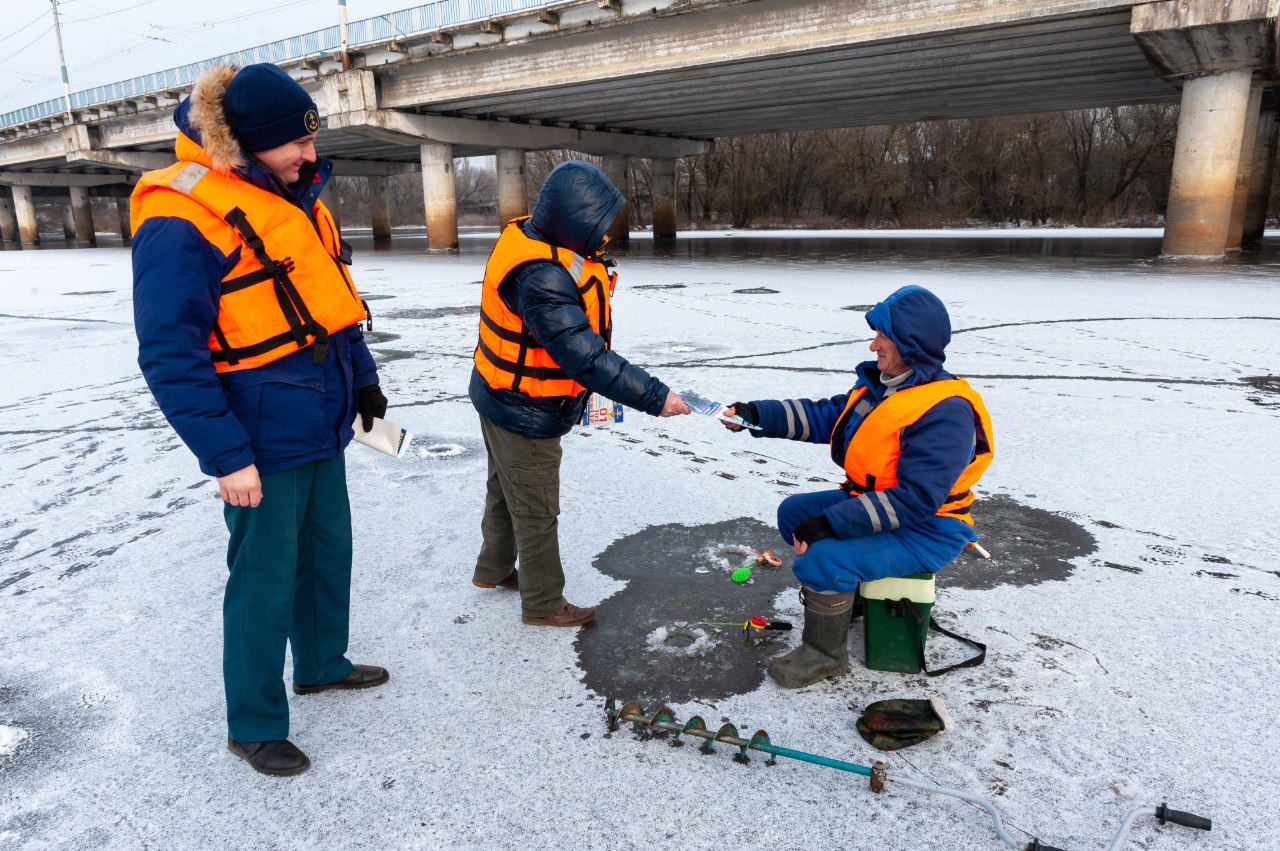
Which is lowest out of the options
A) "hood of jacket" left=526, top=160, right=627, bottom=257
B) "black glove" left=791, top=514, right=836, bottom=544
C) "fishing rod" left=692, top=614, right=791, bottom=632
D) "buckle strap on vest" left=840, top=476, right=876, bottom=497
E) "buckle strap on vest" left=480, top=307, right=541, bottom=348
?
"fishing rod" left=692, top=614, right=791, bottom=632

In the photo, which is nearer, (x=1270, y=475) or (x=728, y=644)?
(x=728, y=644)

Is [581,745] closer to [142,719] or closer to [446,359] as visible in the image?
[142,719]

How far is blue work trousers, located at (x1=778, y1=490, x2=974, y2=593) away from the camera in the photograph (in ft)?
8.09

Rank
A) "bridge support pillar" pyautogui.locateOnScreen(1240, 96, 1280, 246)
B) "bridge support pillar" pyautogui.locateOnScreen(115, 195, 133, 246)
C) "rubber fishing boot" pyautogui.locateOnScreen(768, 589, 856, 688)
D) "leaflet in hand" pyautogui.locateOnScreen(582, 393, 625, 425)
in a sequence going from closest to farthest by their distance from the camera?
"rubber fishing boot" pyautogui.locateOnScreen(768, 589, 856, 688), "leaflet in hand" pyautogui.locateOnScreen(582, 393, 625, 425), "bridge support pillar" pyautogui.locateOnScreen(1240, 96, 1280, 246), "bridge support pillar" pyautogui.locateOnScreen(115, 195, 133, 246)

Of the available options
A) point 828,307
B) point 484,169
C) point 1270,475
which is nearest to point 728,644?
point 1270,475

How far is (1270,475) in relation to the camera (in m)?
4.17

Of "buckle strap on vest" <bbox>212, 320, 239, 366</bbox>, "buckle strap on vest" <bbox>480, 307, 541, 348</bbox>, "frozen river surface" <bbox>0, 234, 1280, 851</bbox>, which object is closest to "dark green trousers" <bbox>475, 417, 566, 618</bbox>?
"frozen river surface" <bbox>0, 234, 1280, 851</bbox>

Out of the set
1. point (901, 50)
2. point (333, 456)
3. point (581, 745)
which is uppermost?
point (901, 50)

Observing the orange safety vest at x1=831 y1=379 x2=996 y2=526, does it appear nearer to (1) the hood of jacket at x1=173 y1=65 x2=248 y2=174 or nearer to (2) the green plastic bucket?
(2) the green plastic bucket

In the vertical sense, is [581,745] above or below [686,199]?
below

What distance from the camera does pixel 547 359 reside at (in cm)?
275

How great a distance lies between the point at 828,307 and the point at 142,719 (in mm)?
9558

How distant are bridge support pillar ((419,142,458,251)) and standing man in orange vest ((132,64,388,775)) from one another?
84.2ft

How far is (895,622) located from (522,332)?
1582 mm
